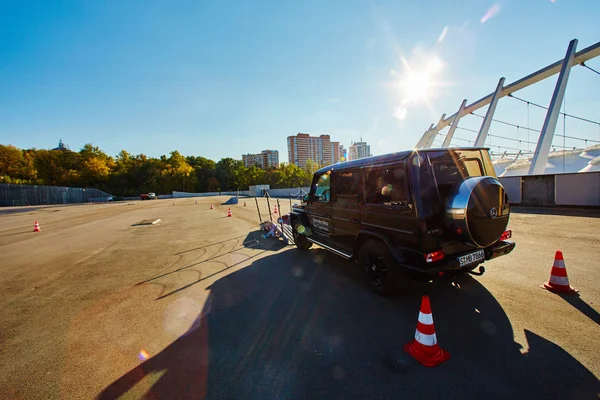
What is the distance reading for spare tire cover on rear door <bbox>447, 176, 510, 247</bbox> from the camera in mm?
2968

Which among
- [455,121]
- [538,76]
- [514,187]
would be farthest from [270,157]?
[514,187]

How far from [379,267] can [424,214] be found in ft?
3.83

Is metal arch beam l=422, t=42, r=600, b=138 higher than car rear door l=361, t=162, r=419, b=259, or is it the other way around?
metal arch beam l=422, t=42, r=600, b=138

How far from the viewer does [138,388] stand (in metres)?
2.16

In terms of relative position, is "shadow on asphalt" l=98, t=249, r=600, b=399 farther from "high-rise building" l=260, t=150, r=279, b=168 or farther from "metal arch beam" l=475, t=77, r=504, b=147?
"high-rise building" l=260, t=150, r=279, b=168

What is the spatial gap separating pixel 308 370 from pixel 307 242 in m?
3.98

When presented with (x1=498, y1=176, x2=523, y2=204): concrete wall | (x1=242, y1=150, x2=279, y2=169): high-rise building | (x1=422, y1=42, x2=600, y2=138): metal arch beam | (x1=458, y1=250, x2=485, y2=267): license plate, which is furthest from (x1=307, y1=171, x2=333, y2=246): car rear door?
(x1=242, y1=150, x2=279, y2=169): high-rise building

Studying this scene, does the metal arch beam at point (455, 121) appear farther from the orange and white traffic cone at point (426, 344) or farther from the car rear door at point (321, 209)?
the orange and white traffic cone at point (426, 344)

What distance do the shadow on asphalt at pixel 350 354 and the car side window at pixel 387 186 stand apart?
152 cm

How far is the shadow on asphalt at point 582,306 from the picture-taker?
2.96 m

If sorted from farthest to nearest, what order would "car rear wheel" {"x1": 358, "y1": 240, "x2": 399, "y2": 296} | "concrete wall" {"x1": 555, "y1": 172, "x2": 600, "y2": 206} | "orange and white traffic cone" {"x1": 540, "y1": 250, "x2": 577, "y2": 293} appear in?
"concrete wall" {"x1": 555, "y1": 172, "x2": 600, "y2": 206}
"orange and white traffic cone" {"x1": 540, "y1": 250, "x2": 577, "y2": 293}
"car rear wheel" {"x1": 358, "y1": 240, "x2": 399, "y2": 296}

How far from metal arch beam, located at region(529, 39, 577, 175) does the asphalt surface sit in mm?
19075

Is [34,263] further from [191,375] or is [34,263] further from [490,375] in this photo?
[490,375]

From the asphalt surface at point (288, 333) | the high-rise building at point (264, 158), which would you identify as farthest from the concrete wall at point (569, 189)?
the high-rise building at point (264, 158)
